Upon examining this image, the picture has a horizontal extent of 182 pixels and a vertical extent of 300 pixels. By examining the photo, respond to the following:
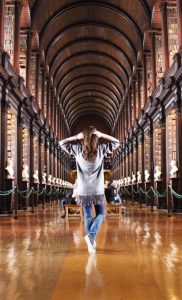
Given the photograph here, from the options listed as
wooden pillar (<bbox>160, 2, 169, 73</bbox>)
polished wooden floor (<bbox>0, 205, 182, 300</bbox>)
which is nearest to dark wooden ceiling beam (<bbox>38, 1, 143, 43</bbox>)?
wooden pillar (<bbox>160, 2, 169, 73</bbox>)

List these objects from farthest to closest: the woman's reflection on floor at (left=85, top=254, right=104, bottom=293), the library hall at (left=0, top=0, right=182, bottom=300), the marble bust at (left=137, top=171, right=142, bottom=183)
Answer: the marble bust at (left=137, top=171, right=142, bottom=183), the library hall at (left=0, top=0, right=182, bottom=300), the woman's reflection on floor at (left=85, top=254, right=104, bottom=293)

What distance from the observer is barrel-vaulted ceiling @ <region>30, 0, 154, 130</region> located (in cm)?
2303

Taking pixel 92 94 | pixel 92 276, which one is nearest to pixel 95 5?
pixel 92 94

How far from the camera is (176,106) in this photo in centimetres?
1488

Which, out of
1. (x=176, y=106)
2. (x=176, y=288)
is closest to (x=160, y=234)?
(x=176, y=288)

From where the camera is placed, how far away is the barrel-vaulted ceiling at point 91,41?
75.6ft

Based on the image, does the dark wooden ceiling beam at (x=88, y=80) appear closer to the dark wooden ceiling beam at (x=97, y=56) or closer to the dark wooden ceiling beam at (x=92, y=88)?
the dark wooden ceiling beam at (x=92, y=88)

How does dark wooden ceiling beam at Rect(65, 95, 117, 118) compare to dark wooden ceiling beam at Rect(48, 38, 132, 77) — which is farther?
dark wooden ceiling beam at Rect(65, 95, 117, 118)

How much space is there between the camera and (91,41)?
2936 cm

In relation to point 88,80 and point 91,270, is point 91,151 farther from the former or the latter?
point 88,80

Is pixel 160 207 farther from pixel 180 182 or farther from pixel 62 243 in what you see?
pixel 62 243

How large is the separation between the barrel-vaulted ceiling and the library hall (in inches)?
3.6

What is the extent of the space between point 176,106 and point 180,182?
258 cm

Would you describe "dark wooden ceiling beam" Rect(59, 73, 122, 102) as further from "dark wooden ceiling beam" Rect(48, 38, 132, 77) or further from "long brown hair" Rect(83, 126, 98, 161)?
"long brown hair" Rect(83, 126, 98, 161)
